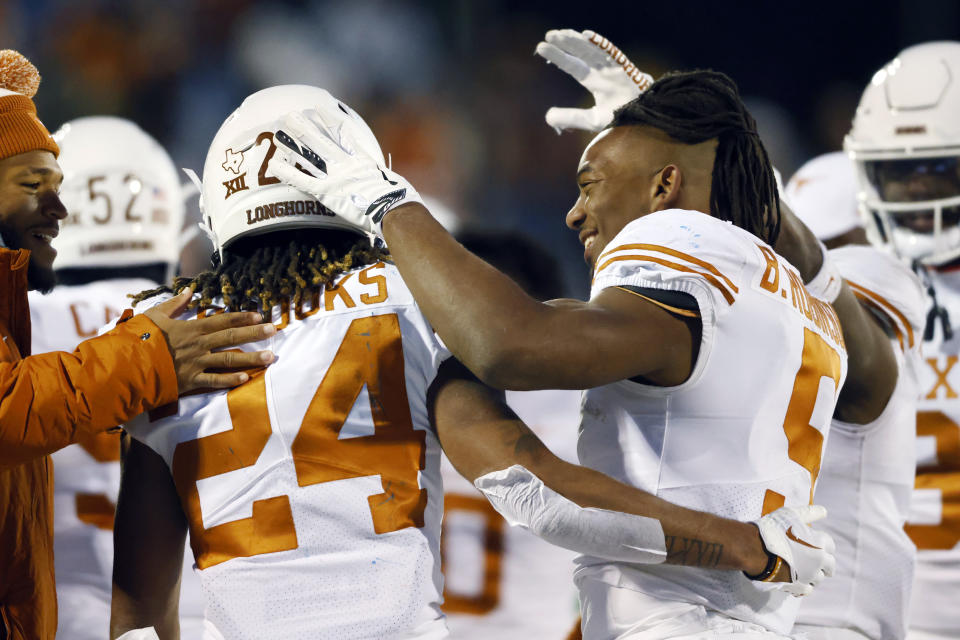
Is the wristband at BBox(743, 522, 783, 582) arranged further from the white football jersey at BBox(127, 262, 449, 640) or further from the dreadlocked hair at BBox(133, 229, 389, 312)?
the dreadlocked hair at BBox(133, 229, 389, 312)

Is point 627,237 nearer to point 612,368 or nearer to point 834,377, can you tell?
point 612,368

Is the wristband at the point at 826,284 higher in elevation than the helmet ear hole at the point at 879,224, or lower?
higher

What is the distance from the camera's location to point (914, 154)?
3.98 m

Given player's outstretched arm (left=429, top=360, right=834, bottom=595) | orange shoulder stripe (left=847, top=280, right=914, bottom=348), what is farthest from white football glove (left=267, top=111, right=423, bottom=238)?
orange shoulder stripe (left=847, top=280, right=914, bottom=348)

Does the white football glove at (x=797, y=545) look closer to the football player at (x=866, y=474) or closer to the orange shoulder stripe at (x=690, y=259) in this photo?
the orange shoulder stripe at (x=690, y=259)

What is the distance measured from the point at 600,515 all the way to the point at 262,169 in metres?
0.97

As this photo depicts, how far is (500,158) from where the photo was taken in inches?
373

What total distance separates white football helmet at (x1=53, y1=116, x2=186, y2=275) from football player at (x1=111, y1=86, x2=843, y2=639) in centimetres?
245

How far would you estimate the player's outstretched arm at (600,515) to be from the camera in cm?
186

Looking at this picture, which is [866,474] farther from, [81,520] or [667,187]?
[81,520]

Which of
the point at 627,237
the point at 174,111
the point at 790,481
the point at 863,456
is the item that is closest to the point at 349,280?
the point at 627,237

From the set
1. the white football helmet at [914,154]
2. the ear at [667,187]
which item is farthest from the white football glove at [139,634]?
the white football helmet at [914,154]

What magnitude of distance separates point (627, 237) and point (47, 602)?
60.0 inches

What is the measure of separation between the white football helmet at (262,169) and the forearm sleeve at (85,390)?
304 millimetres
